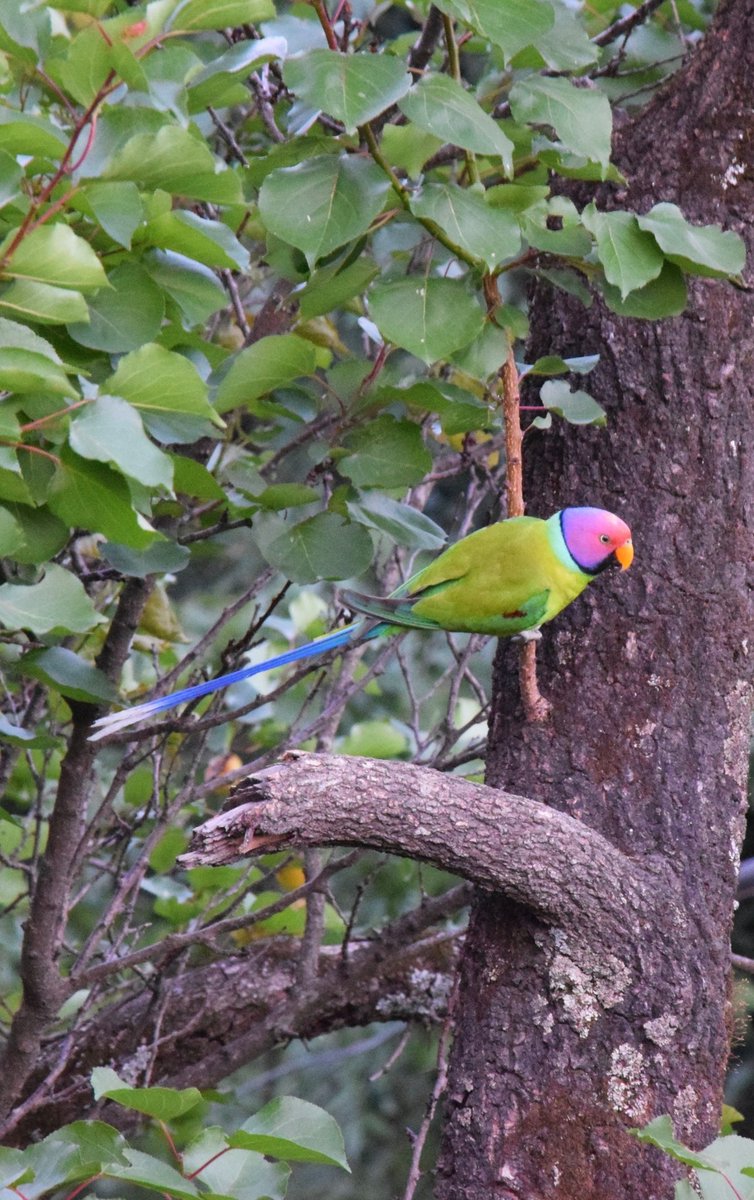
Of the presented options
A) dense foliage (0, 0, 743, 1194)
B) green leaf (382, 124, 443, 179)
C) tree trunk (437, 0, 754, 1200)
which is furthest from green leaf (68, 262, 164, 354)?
tree trunk (437, 0, 754, 1200)

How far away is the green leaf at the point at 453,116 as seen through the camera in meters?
1.22

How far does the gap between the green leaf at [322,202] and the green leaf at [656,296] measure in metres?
0.34

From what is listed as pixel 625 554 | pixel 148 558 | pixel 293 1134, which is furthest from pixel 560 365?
pixel 293 1134

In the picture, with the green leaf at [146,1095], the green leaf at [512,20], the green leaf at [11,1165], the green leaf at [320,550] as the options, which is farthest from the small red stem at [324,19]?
the green leaf at [11,1165]

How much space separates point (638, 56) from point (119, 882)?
1.76 m

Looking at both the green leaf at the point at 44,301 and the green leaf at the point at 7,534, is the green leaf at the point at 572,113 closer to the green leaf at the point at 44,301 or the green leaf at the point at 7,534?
the green leaf at the point at 44,301

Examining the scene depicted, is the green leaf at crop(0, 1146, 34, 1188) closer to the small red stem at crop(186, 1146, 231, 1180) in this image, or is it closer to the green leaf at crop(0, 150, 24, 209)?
the small red stem at crop(186, 1146, 231, 1180)

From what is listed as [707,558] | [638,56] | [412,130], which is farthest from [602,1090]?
[638,56]

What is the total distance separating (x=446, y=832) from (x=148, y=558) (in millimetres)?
547

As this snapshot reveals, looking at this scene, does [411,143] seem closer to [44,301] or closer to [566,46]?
[566,46]

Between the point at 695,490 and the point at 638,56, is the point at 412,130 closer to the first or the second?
the point at 695,490

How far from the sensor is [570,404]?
61.1 inches

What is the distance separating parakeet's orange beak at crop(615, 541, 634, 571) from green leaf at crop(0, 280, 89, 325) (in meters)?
0.83

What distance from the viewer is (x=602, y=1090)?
57.0 inches
